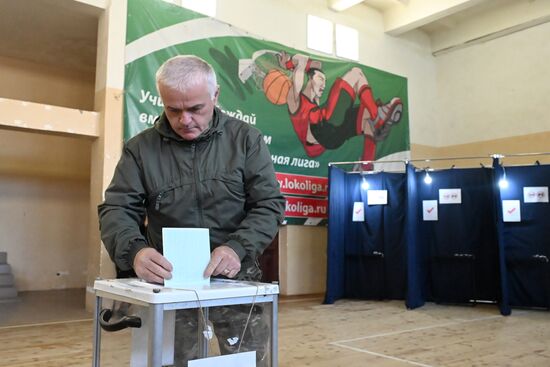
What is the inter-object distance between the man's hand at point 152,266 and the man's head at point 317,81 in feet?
18.5

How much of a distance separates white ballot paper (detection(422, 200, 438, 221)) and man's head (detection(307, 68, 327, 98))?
205cm

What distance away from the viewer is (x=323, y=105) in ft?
21.9

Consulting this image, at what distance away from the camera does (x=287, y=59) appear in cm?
633

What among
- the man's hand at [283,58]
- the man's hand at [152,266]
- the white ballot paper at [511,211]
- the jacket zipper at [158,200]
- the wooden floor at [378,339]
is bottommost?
the wooden floor at [378,339]

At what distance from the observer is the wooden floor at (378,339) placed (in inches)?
126

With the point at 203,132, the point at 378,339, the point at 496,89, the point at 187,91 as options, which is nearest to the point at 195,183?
the point at 203,132

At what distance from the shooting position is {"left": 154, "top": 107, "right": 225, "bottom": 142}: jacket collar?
1.38m

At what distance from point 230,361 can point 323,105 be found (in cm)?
585

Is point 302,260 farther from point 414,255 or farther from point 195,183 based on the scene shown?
point 195,183

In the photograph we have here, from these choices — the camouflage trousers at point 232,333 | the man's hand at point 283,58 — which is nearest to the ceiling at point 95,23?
the man's hand at point 283,58

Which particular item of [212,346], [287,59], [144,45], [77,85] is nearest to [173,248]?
[212,346]

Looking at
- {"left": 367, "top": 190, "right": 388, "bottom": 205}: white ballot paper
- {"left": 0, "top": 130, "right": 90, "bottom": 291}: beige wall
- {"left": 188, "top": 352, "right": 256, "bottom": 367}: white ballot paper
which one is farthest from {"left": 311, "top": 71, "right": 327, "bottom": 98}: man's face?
{"left": 188, "top": 352, "right": 256, "bottom": 367}: white ballot paper

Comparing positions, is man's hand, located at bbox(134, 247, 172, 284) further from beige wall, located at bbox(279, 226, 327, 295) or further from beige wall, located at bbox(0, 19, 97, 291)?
beige wall, located at bbox(0, 19, 97, 291)

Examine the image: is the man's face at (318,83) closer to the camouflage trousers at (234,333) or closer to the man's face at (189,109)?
the man's face at (189,109)
